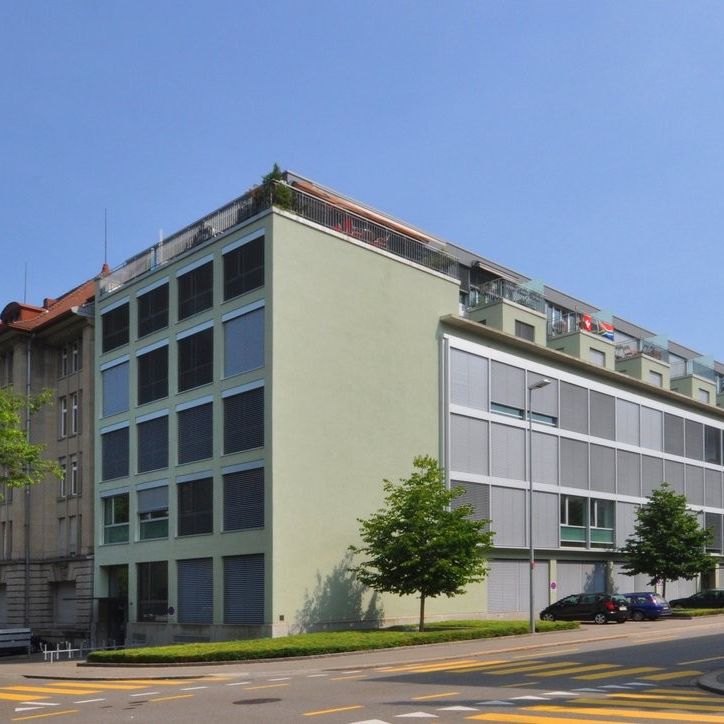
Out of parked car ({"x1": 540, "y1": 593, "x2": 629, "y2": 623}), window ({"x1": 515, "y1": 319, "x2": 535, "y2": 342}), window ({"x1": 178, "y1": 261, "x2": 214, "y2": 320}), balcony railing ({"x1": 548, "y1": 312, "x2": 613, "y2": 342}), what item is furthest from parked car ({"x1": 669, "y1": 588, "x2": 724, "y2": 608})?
window ({"x1": 178, "y1": 261, "x2": 214, "y2": 320})

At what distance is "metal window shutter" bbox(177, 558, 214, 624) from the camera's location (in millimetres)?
44781

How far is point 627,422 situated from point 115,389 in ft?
101

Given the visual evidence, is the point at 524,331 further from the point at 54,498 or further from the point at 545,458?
the point at 54,498

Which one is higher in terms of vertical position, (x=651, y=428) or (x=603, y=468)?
(x=651, y=428)

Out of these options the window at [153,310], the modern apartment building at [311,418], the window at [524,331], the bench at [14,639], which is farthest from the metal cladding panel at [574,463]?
the bench at [14,639]

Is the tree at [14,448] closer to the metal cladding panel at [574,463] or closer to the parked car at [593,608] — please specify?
the parked car at [593,608]

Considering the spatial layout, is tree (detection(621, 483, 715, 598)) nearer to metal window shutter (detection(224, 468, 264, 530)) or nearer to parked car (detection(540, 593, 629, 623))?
parked car (detection(540, 593, 629, 623))

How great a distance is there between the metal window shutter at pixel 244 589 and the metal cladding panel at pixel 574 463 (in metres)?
21.0

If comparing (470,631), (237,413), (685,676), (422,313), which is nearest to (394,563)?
(470,631)

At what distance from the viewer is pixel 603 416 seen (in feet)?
201

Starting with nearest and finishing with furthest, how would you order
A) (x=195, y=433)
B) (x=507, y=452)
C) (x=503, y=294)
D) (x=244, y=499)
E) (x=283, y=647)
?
(x=283, y=647), (x=244, y=499), (x=195, y=433), (x=507, y=452), (x=503, y=294)

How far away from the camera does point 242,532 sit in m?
43.0

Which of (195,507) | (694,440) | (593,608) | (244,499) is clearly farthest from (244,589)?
(694,440)

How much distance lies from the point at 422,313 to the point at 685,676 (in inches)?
1117
